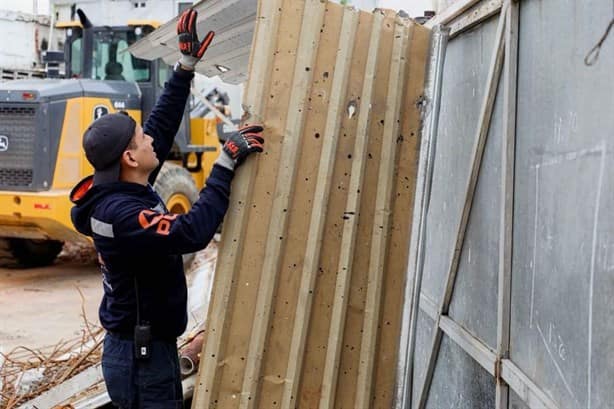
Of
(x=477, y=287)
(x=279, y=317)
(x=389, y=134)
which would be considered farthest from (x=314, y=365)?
(x=389, y=134)

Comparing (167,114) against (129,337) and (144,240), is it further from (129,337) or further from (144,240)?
(129,337)

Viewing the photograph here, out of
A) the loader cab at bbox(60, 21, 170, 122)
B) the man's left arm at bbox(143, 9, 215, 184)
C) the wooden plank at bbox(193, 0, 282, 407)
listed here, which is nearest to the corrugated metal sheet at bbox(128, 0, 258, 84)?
the man's left arm at bbox(143, 9, 215, 184)

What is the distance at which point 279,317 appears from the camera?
291 cm

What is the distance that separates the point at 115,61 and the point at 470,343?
8.32 metres

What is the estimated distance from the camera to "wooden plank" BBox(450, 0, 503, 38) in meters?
2.64

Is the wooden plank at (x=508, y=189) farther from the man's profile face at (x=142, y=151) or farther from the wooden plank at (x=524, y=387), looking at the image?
the man's profile face at (x=142, y=151)

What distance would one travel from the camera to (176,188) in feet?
32.3

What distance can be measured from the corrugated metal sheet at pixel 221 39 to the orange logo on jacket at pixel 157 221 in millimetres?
1119

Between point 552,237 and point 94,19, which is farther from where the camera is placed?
point 94,19

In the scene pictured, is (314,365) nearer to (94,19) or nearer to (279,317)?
(279,317)

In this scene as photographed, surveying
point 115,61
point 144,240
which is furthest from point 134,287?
point 115,61

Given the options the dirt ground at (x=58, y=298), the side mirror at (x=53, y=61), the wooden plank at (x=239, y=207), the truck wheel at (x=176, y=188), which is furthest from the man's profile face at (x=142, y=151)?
the side mirror at (x=53, y=61)

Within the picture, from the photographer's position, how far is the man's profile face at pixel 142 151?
3.09m

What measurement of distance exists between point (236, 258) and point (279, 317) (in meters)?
0.30
